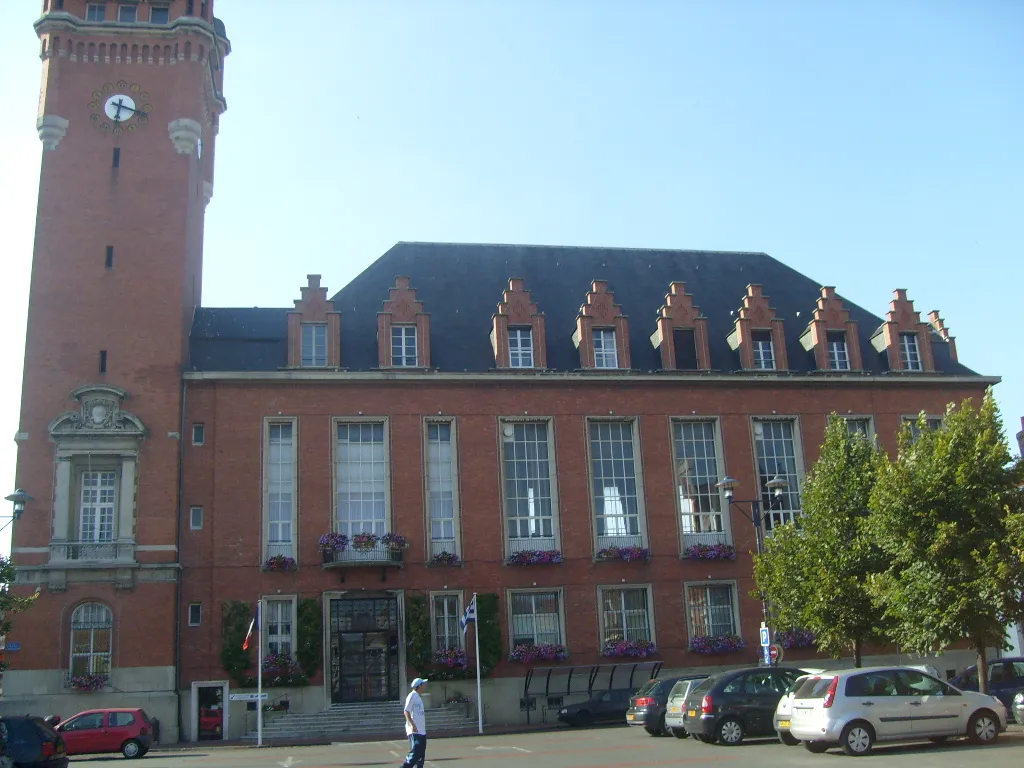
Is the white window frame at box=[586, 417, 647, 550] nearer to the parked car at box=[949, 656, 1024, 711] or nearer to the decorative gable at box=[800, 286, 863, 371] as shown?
the decorative gable at box=[800, 286, 863, 371]

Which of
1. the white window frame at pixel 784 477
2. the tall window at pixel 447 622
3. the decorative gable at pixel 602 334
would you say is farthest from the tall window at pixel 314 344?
the white window frame at pixel 784 477

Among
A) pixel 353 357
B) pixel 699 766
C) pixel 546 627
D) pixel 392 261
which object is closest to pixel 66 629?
pixel 353 357

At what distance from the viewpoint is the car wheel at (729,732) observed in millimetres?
22469

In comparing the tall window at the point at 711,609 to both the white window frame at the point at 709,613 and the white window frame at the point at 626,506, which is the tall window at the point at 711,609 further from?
the white window frame at the point at 626,506

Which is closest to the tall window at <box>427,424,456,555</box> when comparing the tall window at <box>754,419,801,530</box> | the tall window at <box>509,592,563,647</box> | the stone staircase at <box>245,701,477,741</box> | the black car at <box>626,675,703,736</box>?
the tall window at <box>509,592,563,647</box>

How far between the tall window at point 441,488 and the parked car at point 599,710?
24.2 feet

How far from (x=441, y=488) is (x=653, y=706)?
13613mm

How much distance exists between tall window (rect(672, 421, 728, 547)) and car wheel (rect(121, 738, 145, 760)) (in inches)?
783

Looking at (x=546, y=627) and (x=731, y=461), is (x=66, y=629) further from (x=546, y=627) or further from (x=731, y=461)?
(x=731, y=461)

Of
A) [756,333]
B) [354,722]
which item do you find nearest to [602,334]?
[756,333]

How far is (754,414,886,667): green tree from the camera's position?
94.7 feet

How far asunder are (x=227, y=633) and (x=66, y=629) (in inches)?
198

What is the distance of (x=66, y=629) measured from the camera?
33375 mm

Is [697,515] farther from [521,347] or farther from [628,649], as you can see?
[521,347]
